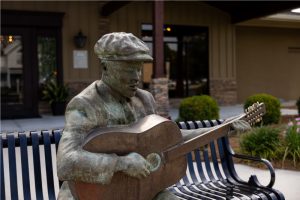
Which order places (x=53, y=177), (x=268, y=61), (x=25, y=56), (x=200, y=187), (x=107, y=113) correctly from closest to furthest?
1. (x=107, y=113)
2. (x=53, y=177)
3. (x=200, y=187)
4. (x=25, y=56)
5. (x=268, y=61)

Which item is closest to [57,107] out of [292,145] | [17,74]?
[17,74]

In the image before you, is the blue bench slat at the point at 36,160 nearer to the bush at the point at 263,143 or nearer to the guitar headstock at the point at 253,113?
the guitar headstock at the point at 253,113

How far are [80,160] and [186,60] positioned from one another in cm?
1459

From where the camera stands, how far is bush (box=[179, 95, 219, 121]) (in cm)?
880

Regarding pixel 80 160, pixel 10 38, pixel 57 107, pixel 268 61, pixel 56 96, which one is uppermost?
pixel 10 38

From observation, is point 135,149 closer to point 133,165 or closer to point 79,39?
point 133,165

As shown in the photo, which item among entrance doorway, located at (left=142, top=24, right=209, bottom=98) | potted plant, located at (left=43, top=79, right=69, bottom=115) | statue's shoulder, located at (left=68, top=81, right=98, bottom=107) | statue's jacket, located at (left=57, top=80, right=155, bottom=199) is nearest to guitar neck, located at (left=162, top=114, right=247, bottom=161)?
statue's jacket, located at (left=57, top=80, right=155, bottom=199)

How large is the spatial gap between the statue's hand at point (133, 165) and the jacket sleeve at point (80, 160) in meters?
0.03

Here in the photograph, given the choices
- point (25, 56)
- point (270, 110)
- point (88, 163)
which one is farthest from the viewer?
point (25, 56)

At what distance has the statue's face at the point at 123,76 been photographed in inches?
80.6

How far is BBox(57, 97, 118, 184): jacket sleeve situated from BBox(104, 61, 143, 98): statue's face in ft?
0.85

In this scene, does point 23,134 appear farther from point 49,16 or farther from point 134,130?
point 49,16

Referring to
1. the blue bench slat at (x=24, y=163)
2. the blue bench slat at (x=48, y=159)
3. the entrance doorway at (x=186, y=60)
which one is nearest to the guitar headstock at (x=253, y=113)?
the blue bench slat at (x=48, y=159)

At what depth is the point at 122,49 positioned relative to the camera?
1.99m
